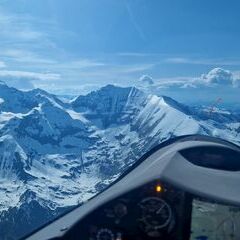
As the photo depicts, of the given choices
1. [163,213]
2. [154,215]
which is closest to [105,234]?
[154,215]

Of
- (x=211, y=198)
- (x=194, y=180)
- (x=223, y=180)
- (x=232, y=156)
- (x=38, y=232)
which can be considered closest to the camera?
(x=211, y=198)

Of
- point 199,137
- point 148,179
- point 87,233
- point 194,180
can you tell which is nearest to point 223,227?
point 194,180

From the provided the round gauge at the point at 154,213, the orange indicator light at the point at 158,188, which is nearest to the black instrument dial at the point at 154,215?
the round gauge at the point at 154,213

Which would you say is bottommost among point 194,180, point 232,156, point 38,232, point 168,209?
point 38,232

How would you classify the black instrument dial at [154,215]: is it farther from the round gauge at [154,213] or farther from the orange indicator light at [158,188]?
the orange indicator light at [158,188]

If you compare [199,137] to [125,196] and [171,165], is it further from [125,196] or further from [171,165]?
[125,196]
